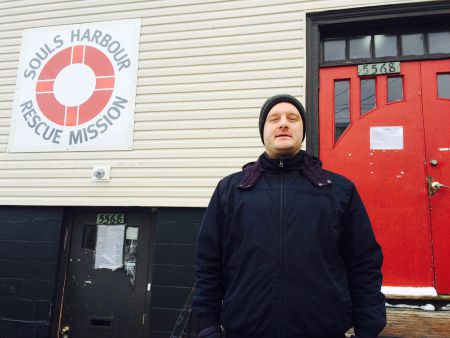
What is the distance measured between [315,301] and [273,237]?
0.32 m

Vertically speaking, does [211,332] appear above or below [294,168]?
below

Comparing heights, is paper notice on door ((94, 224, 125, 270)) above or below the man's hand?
above

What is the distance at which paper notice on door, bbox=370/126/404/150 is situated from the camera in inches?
152

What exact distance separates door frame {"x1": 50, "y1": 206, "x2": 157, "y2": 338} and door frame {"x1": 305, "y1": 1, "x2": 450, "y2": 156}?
6.61ft

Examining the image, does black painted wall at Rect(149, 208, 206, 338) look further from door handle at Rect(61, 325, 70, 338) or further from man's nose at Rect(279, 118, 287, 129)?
man's nose at Rect(279, 118, 287, 129)

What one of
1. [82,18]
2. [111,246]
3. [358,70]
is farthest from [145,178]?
[358,70]

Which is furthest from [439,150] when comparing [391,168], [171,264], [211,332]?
[211,332]

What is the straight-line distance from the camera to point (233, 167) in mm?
4129

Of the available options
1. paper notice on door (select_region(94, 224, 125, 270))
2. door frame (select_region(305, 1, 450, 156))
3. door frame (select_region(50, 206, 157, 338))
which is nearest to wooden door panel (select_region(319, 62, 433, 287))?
door frame (select_region(305, 1, 450, 156))

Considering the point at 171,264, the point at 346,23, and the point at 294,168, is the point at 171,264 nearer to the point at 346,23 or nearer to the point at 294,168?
the point at 294,168

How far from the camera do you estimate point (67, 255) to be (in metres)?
4.46

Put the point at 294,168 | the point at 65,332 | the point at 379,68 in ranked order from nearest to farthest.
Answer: the point at 294,168, the point at 379,68, the point at 65,332

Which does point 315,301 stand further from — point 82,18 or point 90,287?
point 82,18

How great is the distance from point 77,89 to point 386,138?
3.61m
